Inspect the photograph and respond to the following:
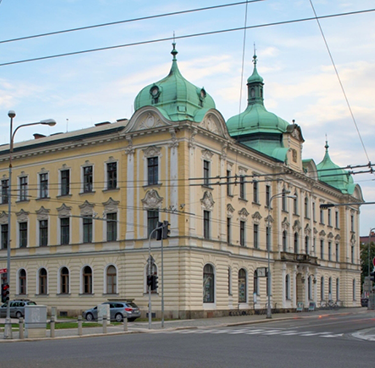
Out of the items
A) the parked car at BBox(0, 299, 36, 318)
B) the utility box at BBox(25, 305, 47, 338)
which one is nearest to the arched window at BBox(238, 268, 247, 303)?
the parked car at BBox(0, 299, 36, 318)

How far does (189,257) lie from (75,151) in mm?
13504

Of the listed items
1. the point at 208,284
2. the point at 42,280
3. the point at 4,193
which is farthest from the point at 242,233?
the point at 4,193

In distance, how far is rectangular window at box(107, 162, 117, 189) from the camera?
5000 cm

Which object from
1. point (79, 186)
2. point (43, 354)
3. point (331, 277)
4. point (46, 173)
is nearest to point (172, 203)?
point (79, 186)

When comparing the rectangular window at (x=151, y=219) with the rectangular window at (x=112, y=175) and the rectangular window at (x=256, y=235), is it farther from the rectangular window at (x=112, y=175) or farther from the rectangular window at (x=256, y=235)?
the rectangular window at (x=256, y=235)

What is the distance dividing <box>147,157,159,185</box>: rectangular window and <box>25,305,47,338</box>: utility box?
20.5 m

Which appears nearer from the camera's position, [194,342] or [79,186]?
[194,342]

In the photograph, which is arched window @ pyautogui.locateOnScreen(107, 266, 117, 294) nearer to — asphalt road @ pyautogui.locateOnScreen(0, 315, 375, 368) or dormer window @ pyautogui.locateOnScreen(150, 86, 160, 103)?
dormer window @ pyautogui.locateOnScreen(150, 86, 160, 103)

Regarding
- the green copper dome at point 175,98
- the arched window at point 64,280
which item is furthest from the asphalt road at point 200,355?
the arched window at point 64,280

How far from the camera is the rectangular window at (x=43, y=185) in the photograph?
2126 inches

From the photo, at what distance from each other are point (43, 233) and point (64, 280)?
4407mm

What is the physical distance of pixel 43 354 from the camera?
18844 mm

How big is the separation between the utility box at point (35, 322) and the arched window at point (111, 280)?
68.3ft

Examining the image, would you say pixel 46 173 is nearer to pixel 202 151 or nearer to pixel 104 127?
pixel 104 127
